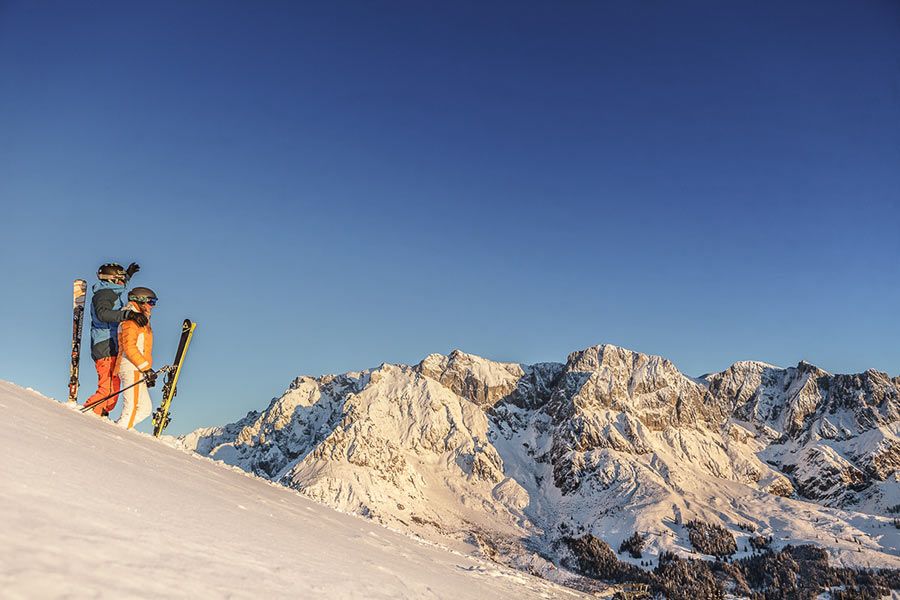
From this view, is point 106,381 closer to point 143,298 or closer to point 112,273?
point 143,298

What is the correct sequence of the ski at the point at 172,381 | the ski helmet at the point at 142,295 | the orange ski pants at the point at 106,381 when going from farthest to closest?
the ski at the point at 172,381 → the orange ski pants at the point at 106,381 → the ski helmet at the point at 142,295

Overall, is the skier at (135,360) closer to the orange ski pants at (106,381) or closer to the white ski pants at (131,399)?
the white ski pants at (131,399)

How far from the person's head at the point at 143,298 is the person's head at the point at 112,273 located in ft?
2.32

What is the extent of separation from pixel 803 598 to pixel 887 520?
7935cm

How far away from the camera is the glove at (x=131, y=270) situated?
1373cm

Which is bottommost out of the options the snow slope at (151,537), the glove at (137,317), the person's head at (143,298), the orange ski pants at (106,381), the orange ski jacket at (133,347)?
the snow slope at (151,537)

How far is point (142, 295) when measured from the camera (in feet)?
43.1

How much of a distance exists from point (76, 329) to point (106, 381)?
2509 mm

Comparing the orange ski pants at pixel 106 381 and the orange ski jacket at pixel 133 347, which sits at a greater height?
the orange ski jacket at pixel 133 347

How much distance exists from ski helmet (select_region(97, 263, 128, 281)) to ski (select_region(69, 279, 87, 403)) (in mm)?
2323

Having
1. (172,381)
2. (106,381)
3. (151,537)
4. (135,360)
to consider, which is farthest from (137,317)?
(151,537)

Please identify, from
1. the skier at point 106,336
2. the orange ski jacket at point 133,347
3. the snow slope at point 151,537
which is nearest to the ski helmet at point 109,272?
the skier at point 106,336

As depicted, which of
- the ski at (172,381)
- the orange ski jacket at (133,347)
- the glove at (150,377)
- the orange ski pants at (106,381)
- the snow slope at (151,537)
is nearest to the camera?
the snow slope at (151,537)

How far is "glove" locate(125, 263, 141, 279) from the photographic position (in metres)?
13.7
